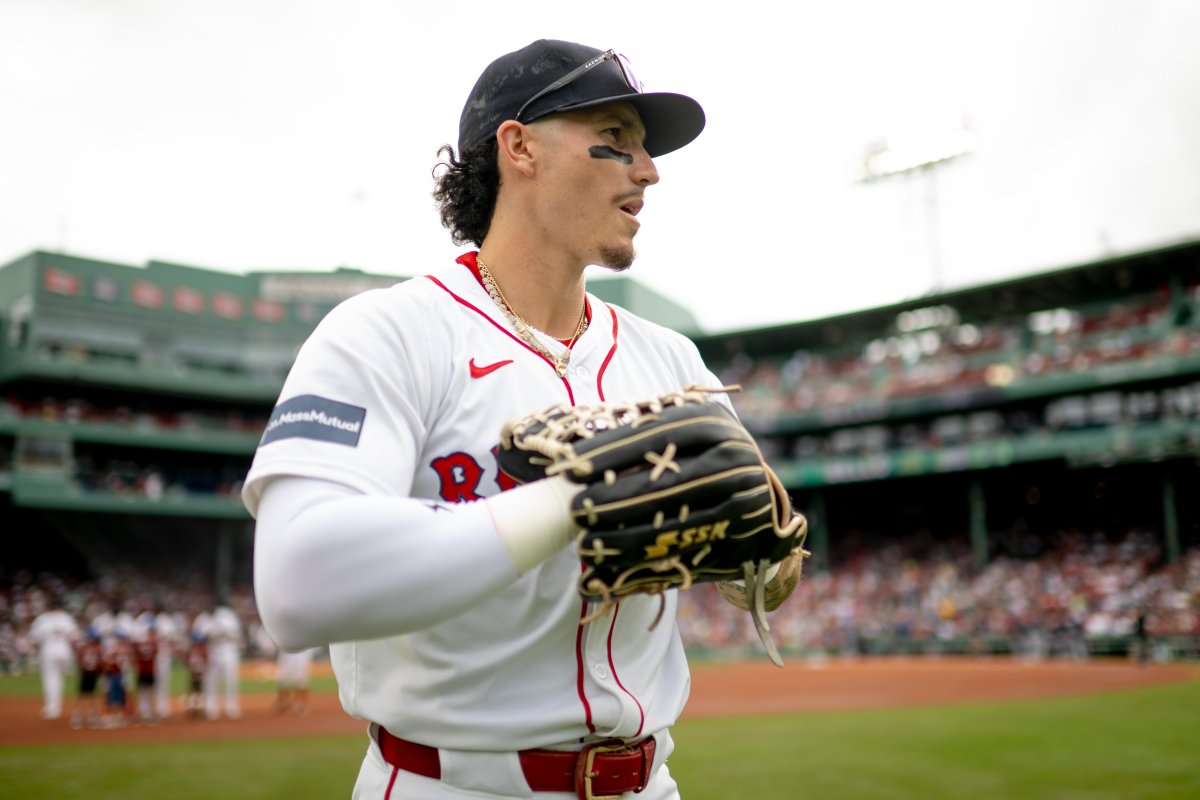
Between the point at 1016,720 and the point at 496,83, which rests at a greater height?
the point at 496,83

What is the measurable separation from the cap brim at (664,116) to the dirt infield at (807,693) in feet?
35.4

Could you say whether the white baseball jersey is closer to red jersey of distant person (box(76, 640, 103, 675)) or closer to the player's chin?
red jersey of distant person (box(76, 640, 103, 675))

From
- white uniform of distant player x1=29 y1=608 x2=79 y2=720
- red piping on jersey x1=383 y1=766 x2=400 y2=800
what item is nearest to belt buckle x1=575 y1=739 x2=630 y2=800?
red piping on jersey x1=383 y1=766 x2=400 y2=800

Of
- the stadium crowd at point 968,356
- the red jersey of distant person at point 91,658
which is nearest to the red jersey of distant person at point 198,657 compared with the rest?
the red jersey of distant person at point 91,658

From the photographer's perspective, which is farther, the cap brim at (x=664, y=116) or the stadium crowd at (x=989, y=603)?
the stadium crowd at (x=989, y=603)

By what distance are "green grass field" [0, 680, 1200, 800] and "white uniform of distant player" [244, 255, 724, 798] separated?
18.9 ft

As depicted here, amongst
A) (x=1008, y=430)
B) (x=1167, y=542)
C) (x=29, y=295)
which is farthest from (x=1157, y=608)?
(x=29, y=295)

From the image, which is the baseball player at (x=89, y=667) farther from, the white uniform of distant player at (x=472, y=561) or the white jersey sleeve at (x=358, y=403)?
the white jersey sleeve at (x=358, y=403)

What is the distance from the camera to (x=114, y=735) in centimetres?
1186

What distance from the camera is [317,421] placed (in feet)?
4.93

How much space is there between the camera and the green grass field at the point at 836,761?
725cm

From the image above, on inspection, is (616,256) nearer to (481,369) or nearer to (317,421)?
(481,369)

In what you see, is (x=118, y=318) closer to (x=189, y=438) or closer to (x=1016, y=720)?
(x=189, y=438)

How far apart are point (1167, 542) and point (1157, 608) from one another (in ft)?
16.3
